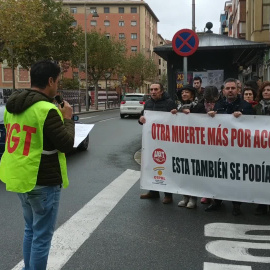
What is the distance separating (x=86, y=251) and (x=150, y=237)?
776 millimetres

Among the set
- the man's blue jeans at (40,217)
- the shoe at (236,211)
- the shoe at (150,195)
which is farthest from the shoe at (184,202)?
the man's blue jeans at (40,217)

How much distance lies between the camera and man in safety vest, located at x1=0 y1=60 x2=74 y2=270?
9.75ft

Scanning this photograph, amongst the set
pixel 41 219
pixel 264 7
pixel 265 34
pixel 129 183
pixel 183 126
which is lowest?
pixel 129 183

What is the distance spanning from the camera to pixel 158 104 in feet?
21.1

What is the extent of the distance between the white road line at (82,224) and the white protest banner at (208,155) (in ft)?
2.27

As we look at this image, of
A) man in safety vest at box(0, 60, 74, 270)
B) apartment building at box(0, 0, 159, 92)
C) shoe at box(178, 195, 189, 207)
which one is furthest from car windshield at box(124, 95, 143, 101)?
apartment building at box(0, 0, 159, 92)

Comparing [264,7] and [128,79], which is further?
[128,79]

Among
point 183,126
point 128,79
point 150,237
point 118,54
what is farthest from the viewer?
point 128,79

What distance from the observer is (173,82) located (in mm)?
12422

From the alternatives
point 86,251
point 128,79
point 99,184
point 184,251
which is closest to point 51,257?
point 86,251

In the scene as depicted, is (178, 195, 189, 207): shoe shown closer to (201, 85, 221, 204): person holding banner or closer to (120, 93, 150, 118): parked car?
(201, 85, 221, 204): person holding banner

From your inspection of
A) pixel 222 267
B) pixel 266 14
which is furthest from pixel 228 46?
pixel 266 14

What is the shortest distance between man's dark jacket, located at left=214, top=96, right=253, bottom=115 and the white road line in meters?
1.99

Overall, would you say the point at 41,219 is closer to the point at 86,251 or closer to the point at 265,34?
the point at 86,251
